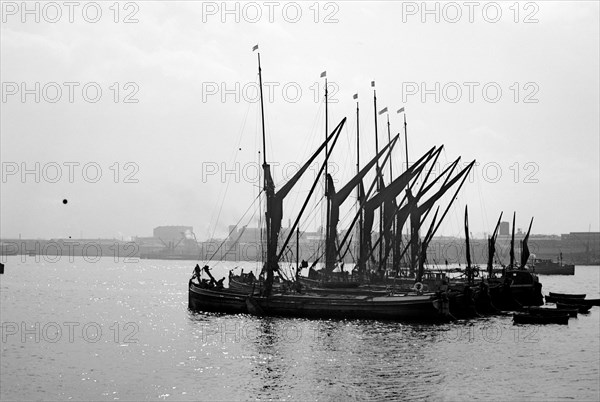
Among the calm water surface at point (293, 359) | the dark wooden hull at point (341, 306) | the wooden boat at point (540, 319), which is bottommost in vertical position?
the calm water surface at point (293, 359)

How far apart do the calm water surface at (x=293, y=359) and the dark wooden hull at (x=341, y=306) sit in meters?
1.07

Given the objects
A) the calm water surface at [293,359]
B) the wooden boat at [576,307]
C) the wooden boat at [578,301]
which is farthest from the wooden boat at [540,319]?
the wooden boat at [578,301]

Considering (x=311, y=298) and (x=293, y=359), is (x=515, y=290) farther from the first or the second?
(x=293, y=359)

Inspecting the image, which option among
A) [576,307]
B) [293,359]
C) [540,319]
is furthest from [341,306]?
[576,307]

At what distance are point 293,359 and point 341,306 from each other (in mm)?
20191

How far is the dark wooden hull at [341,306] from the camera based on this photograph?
246 ft

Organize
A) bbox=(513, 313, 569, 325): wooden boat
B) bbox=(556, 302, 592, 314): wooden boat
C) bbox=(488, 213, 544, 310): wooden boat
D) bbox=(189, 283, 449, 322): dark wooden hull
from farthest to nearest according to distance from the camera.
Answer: bbox=(488, 213, 544, 310): wooden boat, bbox=(556, 302, 592, 314): wooden boat, bbox=(513, 313, 569, 325): wooden boat, bbox=(189, 283, 449, 322): dark wooden hull

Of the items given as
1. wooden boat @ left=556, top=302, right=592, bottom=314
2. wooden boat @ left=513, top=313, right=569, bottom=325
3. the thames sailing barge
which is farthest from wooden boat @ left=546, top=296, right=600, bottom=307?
the thames sailing barge

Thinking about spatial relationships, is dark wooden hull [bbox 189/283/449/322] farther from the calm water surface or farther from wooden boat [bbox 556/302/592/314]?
wooden boat [bbox 556/302/592/314]

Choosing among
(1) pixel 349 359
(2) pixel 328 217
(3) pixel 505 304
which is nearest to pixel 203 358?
(1) pixel 349 359

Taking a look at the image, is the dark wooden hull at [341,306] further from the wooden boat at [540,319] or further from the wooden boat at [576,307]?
the wooden boat at [576,307]

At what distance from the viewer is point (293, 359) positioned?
57219 mm

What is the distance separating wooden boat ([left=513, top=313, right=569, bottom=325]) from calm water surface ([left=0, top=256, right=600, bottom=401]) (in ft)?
3.57

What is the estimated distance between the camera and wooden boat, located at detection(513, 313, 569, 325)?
78.9 m
